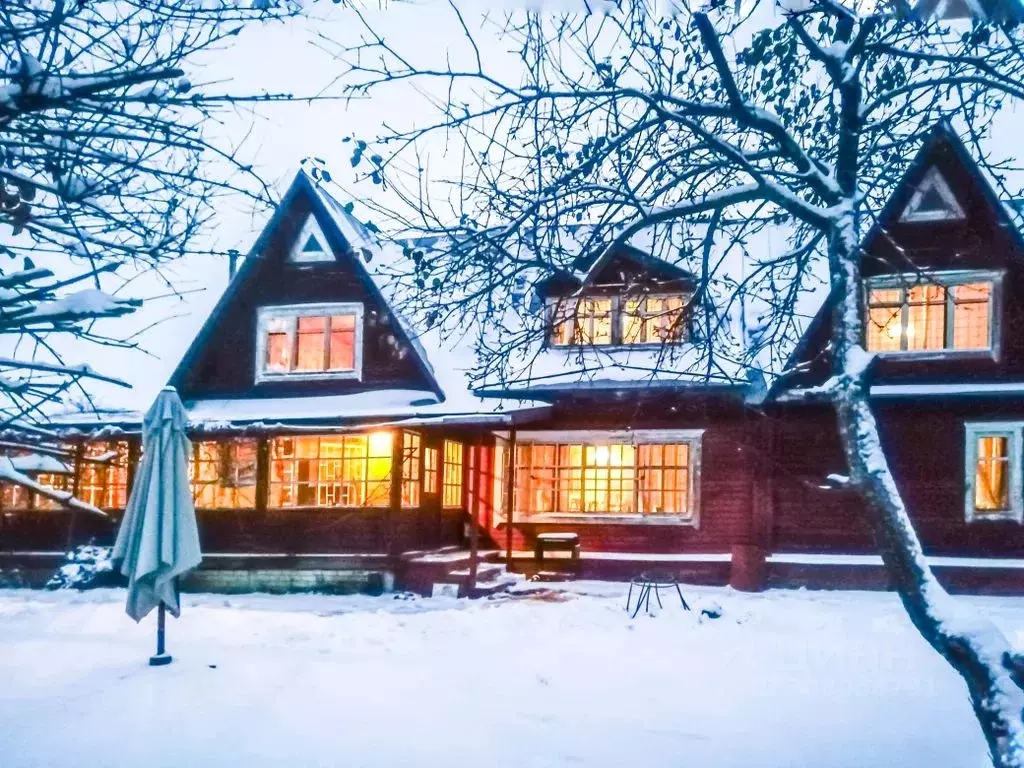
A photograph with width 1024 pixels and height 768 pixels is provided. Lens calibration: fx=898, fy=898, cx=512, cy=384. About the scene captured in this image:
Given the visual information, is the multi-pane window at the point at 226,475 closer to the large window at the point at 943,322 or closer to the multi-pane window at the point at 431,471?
the multi-pane window at the point at 431,471

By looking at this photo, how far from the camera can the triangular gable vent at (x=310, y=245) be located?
58.3 ft

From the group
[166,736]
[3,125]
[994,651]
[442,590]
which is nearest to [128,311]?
[3,125]

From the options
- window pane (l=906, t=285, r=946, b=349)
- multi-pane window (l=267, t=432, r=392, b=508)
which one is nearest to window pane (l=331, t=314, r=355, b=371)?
multi-pane window (l=267, t=432, r=392, b=508)

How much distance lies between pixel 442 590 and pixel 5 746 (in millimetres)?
9195

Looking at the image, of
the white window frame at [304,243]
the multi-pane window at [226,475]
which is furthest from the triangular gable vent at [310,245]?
the multi-pane window at [226,475]

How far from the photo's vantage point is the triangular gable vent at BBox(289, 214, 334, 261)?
1777cm

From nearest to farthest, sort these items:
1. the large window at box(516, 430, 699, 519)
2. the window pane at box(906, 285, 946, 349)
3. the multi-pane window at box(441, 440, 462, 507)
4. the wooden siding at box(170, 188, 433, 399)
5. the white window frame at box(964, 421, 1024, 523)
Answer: the white window frame at box(964, 421, 1024, 523), the window pane at box(906, 285, 946, 349), the large window at box(516, 430, 699, 519), the wooden siding at box(170, 188, 433, 399), the multi-pane window at box(441, 440, 462, 507)

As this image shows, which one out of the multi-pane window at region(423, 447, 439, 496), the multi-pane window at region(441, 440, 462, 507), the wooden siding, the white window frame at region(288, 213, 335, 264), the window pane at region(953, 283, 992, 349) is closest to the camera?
the window pane at region(953, 283, 992, 349)

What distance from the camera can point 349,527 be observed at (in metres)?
16.6

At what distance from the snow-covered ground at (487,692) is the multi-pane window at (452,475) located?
574cm

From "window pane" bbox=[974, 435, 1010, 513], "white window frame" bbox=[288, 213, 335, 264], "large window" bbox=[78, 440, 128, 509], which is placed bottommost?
"large window" bbox=[78, 440, 128, 509]

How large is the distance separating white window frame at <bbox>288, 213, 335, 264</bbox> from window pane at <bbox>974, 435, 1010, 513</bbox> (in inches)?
493

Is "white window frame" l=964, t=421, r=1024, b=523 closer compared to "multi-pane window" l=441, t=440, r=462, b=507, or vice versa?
"white window frame" l=964, t=421, r=1024, b=523

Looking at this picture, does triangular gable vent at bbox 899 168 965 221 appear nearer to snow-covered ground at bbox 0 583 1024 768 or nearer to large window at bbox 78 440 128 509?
snow-covered ground at bbox 0 583 1024 768
